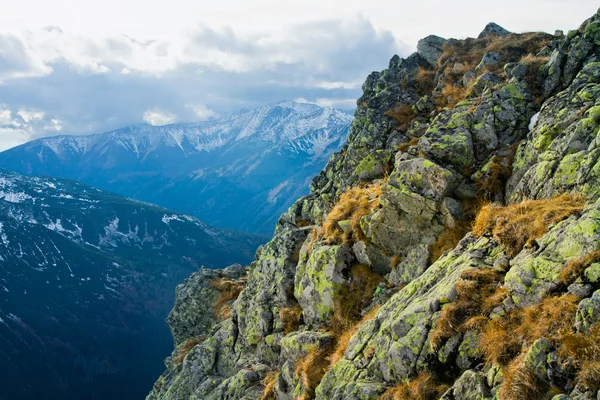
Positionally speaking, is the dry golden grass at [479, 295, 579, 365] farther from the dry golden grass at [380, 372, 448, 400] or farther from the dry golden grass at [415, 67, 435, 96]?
the dry golden grass at [415, 67, 435, 96]

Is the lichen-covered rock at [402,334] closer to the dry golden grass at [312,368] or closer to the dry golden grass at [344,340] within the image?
the dry golden grass at [344,340]

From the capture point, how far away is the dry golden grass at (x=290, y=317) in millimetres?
27375

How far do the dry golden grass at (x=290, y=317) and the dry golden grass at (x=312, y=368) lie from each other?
18.7 ft

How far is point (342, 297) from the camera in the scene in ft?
78.3

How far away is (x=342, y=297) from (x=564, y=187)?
12.8 m

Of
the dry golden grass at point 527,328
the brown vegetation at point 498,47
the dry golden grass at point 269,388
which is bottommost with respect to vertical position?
the dry golden grass at point 269,388

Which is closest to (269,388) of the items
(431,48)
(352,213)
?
(352,213)

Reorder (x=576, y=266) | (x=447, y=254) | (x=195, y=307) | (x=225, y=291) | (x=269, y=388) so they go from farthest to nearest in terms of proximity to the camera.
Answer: (x=195, y=307), (x=225, y=291), (x=269, y=388), (x=447, y=254), (x=576, y=266)

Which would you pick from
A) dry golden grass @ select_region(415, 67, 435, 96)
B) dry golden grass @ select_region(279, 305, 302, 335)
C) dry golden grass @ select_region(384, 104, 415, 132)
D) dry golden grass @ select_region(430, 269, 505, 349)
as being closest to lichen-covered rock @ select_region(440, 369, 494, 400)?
dry golden grass @ select_region(430, 269, 505, 349)

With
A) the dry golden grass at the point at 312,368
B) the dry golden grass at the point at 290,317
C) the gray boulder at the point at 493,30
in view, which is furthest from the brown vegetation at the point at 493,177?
the gray boulder at the point at 493,30

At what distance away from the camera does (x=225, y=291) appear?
57.3 meters

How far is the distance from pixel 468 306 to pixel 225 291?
47561 mm

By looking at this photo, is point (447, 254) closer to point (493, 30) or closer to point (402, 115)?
point (402, 115)

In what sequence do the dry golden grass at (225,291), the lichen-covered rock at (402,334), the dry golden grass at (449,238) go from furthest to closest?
the dry golden grass at (225,291)
the dry golden grass at (449,238)
the lichen-covered rock at (402,334)
